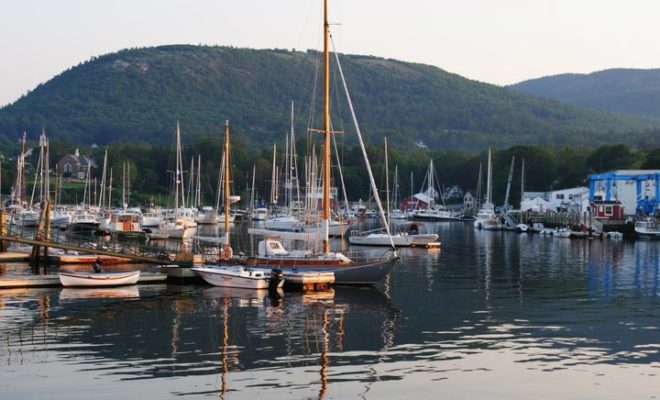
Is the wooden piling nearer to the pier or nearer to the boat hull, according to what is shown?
the pier

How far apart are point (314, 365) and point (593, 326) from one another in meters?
14.0

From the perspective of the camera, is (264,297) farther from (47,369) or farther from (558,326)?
(47,369)

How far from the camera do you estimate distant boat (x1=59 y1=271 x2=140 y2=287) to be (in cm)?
5019

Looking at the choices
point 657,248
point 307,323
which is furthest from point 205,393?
point 657,248

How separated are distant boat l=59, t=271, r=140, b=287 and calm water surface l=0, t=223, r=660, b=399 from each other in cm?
97

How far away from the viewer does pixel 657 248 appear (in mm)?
89062

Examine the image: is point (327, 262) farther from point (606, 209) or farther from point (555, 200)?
point (555, 200)

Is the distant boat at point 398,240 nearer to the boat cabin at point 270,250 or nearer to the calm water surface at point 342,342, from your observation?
the calm water surface at point 342,342

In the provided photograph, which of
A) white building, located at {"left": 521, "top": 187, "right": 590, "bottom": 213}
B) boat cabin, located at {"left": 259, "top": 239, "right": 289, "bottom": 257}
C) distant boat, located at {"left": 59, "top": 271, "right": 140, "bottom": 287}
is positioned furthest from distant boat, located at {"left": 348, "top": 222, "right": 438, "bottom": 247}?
white building, located at {"left": 521, "top": 187, "right": 590, "bottom": 213}

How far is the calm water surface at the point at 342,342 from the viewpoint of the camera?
93.1 feet

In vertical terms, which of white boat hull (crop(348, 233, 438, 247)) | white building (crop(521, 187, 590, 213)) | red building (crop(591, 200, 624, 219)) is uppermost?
white building (crop(521, 187, 590, 213))

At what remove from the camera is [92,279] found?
50.4 m

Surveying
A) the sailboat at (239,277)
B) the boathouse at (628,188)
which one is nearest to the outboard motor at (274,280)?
the sailboat at (239,277)

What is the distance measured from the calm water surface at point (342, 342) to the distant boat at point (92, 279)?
3.17ft
